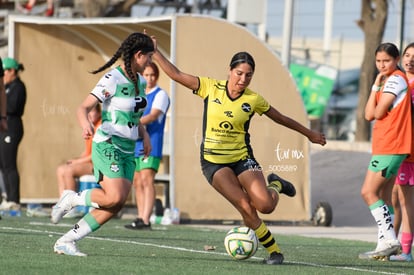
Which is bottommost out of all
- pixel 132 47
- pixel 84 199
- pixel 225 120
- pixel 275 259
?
pixel 275 259

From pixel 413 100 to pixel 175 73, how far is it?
2.57 meters

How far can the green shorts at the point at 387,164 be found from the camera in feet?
38.4

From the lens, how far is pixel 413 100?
12055 mm

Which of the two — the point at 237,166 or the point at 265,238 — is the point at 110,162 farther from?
the point at 265,238

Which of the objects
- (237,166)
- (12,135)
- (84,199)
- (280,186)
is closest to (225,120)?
(237,166)

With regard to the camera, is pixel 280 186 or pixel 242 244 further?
pixel 280 186

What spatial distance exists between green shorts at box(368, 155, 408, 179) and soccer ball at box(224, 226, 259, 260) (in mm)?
1627

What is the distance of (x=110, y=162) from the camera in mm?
10609

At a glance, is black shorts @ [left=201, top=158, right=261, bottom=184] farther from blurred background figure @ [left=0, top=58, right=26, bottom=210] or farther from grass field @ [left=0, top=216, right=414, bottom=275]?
blurred background figure @ [left=0, top=58, right=26, bottom=210]

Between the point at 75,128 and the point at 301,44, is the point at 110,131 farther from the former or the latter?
the point at 301,44

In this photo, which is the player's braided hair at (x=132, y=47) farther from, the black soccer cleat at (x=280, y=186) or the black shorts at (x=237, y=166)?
the black soccer cleat at (x=280, y=186)

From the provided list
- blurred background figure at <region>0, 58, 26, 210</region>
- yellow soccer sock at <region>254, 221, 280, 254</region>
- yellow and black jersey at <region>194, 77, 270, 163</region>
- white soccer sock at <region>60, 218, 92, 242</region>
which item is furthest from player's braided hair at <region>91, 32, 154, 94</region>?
blurred background figure at <region>0, 58, 26, 210</region>

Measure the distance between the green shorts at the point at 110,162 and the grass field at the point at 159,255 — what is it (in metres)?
0.70

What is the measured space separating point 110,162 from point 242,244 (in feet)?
4.30
